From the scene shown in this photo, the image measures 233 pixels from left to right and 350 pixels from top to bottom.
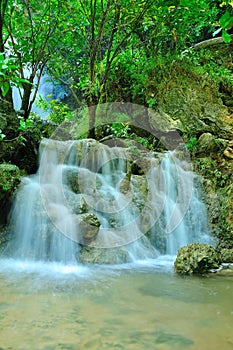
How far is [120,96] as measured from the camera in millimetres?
9664

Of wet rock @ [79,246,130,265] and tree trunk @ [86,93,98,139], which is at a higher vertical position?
tree trunk @ [86,93,98,139]

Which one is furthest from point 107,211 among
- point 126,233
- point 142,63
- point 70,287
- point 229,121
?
point 142,63

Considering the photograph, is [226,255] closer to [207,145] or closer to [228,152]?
[228,152]

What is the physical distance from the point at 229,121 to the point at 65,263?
6317 mm

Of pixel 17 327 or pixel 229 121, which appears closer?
pixel 17 327

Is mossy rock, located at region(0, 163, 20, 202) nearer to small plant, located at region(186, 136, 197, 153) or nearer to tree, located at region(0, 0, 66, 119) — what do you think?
tree, located at region(0, 0, 66, 119)

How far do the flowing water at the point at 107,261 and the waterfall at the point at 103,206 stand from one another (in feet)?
0.07

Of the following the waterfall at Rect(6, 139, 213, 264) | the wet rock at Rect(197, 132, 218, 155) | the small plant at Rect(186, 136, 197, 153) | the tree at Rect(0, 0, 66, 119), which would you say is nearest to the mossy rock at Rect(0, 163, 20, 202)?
the waterfall at Rect(6, 139, 213, 264)

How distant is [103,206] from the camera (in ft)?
19.1

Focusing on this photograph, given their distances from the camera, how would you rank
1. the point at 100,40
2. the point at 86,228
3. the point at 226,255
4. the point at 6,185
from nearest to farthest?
the point at 86,228 → the point at 6,185 → the point at 226,255 → the point at 100,40

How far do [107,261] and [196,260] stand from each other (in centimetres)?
133

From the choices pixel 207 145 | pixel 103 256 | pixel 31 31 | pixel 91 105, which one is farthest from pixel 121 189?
pixel 31 31

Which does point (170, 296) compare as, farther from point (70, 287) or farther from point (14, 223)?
point (14, 223)

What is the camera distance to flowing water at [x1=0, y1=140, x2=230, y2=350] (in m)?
2.30
